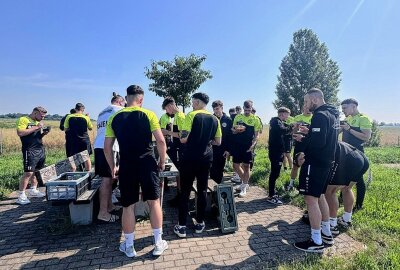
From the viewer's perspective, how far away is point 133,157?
365 cm

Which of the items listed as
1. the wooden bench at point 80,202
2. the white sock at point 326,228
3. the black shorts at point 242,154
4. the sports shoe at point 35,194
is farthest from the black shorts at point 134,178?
the sports shoe at point 35,194

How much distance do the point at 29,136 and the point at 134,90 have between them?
3666mm

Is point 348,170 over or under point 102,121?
under

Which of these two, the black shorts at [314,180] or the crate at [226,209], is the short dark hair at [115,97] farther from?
the black shorts at [314,180]

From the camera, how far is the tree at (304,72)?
101 ft

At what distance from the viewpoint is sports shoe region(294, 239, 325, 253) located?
386 cm

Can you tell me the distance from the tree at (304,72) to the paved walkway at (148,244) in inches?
1090

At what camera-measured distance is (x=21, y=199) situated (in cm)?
596

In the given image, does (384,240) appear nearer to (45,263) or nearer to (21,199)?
(45,263)

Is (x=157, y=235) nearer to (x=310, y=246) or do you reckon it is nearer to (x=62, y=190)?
(x=62, y=190)

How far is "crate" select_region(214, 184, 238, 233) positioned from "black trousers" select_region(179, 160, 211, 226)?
320 millimetres

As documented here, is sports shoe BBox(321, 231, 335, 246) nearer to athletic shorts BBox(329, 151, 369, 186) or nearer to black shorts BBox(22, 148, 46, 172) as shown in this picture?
athletic shorts BBox(329, 151, 369, 186)

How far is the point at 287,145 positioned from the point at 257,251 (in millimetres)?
5828

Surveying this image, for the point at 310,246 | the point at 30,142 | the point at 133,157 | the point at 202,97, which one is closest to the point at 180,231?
the point at 133,157
